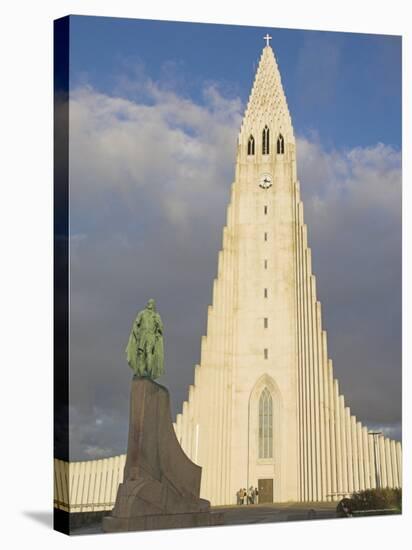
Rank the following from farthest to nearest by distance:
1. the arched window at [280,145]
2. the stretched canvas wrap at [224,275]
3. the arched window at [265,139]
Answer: the arched window at [280,145], the arched window at [265,139], the stretched canvas wrap at [224,275]

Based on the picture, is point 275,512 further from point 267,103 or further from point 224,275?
point 267,103

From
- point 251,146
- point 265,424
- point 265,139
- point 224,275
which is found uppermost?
point 265,139

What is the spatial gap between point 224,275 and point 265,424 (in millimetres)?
2390

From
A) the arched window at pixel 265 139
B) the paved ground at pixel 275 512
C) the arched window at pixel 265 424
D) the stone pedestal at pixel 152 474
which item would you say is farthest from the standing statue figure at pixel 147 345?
the arched window at pixel 265 139

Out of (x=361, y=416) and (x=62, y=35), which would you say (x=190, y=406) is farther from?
(x=62, y=35)

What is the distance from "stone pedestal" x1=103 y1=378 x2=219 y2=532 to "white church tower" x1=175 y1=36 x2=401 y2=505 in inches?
20.5

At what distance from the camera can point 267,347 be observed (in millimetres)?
30203

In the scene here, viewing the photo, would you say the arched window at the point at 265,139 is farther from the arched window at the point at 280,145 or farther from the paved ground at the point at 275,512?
the paved ground at the point at 275,512

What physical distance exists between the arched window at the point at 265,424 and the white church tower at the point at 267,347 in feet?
0.05

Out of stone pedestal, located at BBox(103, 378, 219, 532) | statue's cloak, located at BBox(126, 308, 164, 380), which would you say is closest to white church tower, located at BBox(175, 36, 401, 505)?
stone pedestal, located at BBox(103, 378, 219, 532)

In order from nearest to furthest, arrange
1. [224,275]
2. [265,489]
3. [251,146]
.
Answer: [224,275] < [265,489] < [251,146]

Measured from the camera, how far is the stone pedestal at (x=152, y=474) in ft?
94.7

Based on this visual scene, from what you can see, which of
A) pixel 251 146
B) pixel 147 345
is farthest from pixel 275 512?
pixel 251 146

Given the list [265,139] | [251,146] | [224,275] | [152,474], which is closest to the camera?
[152,474]
